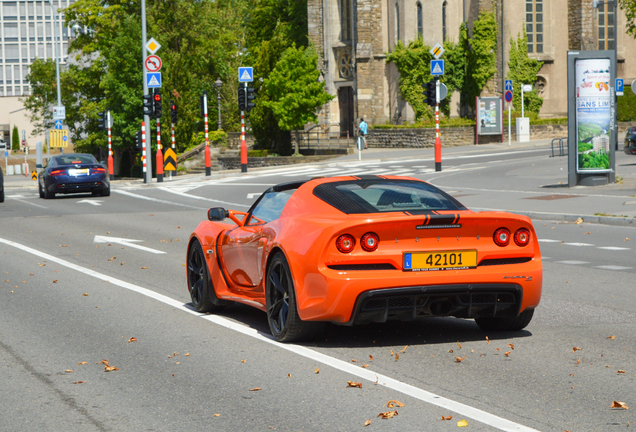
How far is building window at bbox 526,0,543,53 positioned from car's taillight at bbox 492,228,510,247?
50.8 metres

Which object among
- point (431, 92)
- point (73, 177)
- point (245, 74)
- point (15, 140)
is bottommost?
point (73, 177)

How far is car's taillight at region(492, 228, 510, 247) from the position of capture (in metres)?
6.59

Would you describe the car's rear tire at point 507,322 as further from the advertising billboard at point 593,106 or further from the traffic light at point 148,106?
the traffic light at point 148,106

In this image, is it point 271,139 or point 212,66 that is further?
point 212,66

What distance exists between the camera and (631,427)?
15.0 feet

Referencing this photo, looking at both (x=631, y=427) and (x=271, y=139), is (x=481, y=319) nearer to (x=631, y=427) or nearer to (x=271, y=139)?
(x=631, y=427)

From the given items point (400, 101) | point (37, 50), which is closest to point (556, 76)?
point (400, 101)

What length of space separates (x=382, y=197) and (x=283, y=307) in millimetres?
1125

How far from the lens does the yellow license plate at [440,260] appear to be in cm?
634

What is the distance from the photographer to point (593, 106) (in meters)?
21.6

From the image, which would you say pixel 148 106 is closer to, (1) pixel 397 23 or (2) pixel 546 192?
(2) pixel 546 192

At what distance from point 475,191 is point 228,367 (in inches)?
731

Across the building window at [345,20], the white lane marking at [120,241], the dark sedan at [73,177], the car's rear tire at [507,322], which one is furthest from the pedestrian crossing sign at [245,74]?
the car's rear tire at [507,322]

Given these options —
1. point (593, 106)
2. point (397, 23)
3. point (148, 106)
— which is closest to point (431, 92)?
point (148, 106)
